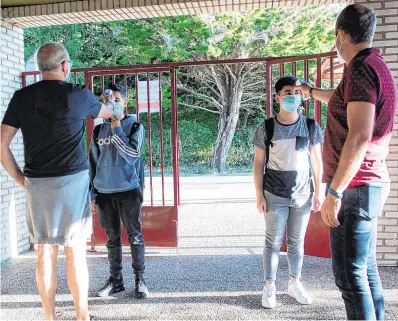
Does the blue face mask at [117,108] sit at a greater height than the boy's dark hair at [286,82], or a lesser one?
lesser

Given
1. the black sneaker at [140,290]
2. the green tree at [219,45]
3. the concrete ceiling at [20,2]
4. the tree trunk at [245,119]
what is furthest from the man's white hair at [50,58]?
the tree trunk at [245,119]

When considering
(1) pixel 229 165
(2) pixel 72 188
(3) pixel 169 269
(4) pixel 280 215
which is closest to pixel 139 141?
(2) pixel 72 188

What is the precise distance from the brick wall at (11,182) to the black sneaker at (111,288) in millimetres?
1823

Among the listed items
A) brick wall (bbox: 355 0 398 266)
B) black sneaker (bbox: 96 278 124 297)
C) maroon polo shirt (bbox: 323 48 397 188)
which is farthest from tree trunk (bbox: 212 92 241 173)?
maroon polo shirt (bbox: 323 48 397 188)

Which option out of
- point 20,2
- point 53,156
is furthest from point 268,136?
point 20,2

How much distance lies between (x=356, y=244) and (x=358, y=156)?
0.43m

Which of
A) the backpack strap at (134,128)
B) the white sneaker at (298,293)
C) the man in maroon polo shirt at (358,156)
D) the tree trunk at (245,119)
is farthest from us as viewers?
the tree trunk at (245,119)

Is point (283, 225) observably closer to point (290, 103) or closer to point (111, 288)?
point (290, 103)

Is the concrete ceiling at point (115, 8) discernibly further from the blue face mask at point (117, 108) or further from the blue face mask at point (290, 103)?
the blue face mask at point (290, 103)

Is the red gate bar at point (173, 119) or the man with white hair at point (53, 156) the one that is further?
the red gate bar at point (173, 119)

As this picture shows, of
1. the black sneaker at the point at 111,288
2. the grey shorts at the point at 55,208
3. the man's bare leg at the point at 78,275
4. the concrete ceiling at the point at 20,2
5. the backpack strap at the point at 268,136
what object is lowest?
the black sneaker at the point at 111,288

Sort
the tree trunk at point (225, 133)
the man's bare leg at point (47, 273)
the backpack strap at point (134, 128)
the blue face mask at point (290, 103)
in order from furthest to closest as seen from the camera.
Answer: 1. the tree trunk at point (225, 133)
2. the backpack strap at point (134, 128)
3. the blue face mask at point (290, 103)
4. the man's bare leg at point (47, 273)

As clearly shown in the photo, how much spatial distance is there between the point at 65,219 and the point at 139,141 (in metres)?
1.10

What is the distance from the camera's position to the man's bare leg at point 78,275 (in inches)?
108
